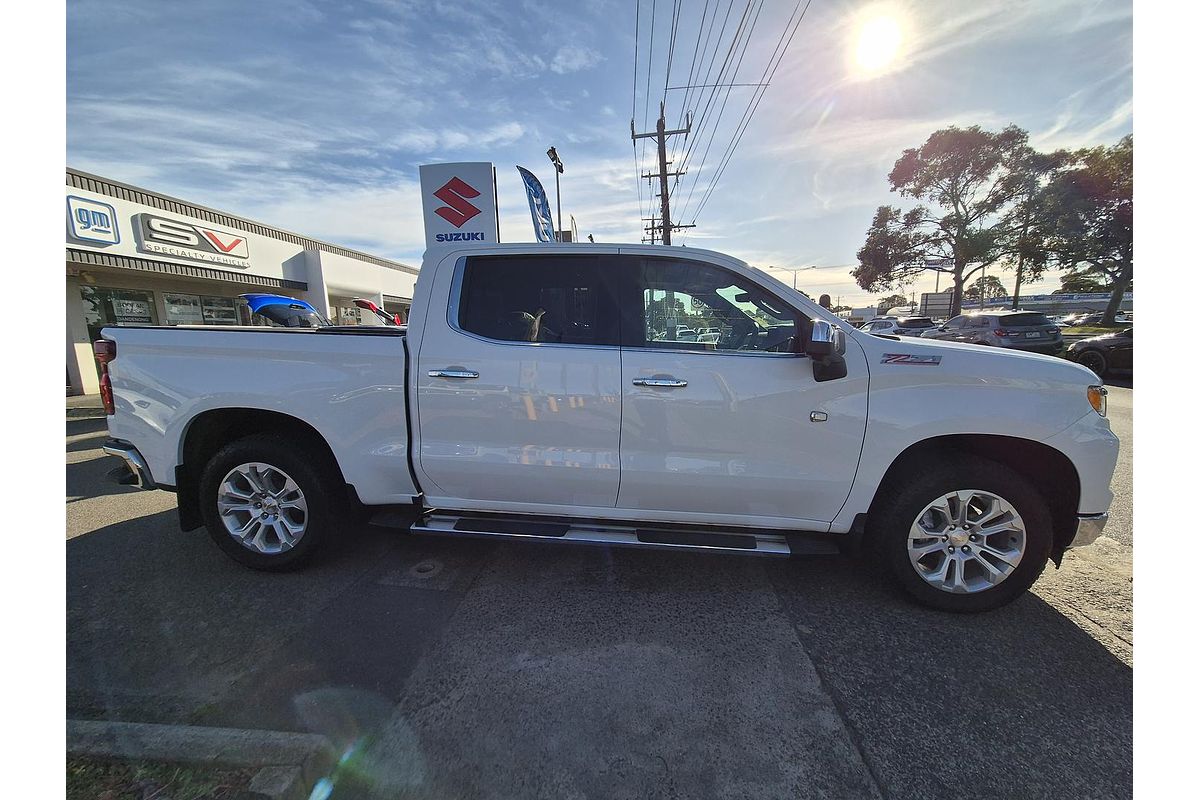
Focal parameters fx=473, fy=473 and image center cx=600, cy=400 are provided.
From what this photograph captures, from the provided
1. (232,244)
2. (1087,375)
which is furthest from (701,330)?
(232,244)

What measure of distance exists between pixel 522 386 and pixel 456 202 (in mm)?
4726

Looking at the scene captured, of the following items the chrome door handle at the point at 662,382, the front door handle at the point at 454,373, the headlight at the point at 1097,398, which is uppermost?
the front door handle at the point at 454,373

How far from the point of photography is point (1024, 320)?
13.8m

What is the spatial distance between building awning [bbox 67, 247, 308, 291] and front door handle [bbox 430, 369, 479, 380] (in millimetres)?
12626

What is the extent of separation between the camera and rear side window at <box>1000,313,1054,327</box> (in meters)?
13.7

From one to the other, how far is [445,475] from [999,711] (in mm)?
2989

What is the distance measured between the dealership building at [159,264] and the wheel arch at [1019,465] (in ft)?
44.1

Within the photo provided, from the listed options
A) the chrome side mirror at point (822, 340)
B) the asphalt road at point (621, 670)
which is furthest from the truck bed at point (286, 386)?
the chrome side mirror at point (822, 340)

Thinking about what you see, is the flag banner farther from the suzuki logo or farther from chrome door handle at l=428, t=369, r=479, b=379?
chrome door handle at l=428, t=369, r=479, b=379

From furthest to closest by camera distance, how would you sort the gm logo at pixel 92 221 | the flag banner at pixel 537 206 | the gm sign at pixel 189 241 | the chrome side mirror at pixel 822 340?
the gm sign at pixel 189 241 < the gm logo at pixel 92 221 < the flag banner at pixel 537 206 < the chrome side mirror at pixel 822 340

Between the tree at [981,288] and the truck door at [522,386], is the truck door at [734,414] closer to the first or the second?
the truck door at [522,386]

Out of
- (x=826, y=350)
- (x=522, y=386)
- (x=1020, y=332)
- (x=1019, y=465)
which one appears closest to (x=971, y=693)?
(x=1019, y=465)

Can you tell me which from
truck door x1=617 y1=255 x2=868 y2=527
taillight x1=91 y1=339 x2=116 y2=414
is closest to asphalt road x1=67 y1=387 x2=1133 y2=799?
truck door x1=617 y1=255 x2=868 y2=527

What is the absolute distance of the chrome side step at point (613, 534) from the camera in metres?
2.69
